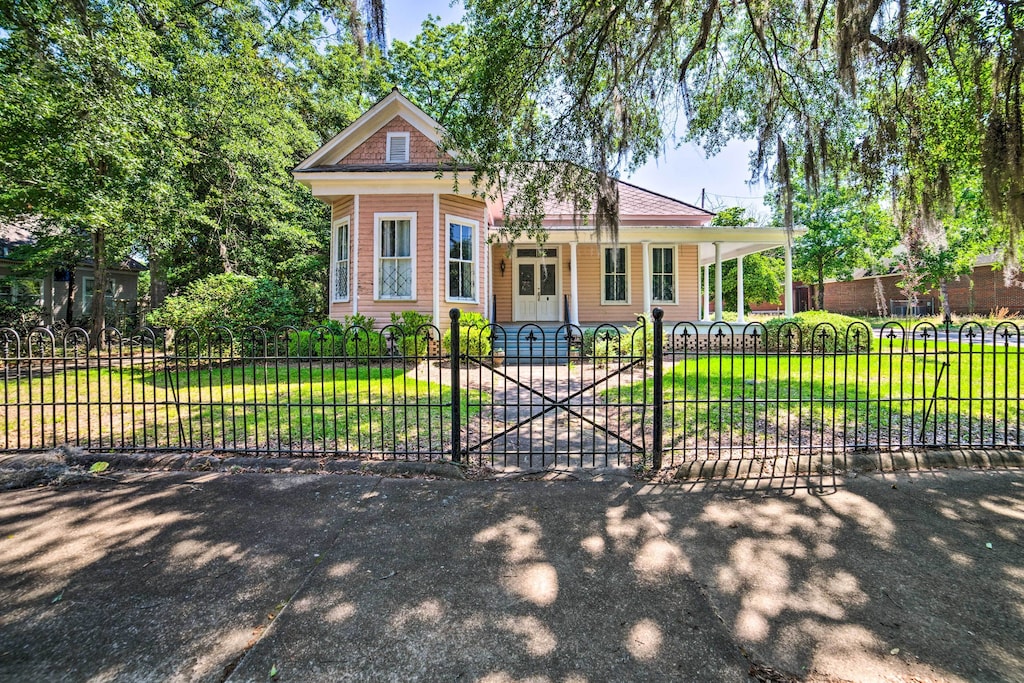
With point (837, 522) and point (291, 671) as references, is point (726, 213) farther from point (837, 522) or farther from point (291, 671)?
point (291, 671)

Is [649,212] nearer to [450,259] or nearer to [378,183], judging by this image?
[450,259]

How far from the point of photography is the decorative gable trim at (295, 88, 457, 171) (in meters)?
12.4

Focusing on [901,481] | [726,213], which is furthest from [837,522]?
[726,213]

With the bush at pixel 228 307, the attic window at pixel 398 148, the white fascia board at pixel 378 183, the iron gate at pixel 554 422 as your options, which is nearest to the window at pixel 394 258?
the white fascia board at pixel 378 183

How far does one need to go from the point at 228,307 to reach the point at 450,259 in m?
5.74

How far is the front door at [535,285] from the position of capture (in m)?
16.5

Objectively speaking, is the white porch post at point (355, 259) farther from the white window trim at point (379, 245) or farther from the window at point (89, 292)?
the window at point (89, 292)

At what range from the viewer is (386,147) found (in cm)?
1269

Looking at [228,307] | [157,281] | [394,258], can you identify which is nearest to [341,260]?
[394,258]

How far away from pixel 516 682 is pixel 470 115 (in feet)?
20.3

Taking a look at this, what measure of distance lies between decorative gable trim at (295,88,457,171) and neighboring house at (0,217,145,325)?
10.9 metres

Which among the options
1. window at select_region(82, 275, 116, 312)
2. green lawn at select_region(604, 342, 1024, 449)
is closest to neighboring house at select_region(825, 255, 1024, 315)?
green lawn at select_region(604, 342, 1024, 449)

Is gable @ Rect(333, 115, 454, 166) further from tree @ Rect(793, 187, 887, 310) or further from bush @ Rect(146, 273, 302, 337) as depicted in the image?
tree @ Rect(793, 187, 887, 310)

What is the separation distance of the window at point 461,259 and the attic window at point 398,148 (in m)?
2.27
